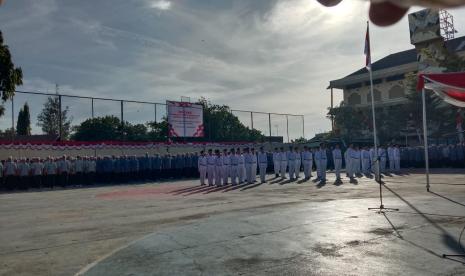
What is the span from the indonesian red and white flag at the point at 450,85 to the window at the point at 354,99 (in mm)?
44542

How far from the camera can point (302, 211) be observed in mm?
9914

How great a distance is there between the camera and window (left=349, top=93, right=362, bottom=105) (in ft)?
175

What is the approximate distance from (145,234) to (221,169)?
13.9 meters

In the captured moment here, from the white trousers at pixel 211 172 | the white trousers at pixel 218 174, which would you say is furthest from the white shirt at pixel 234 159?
the white trousers at pixel 211 172

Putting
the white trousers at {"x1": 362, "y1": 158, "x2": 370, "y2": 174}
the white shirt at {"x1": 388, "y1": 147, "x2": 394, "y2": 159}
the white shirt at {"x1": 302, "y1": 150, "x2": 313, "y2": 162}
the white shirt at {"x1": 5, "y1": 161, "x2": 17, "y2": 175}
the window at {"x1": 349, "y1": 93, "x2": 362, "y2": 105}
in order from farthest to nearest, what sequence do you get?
the window at {"x1": 349, "y1": 93, "x2": 362, "y2": 105} → the white shirt at {"x1": 388, "y1": 147, "x2": 394, "y2": 159} → the white trousers at {"x1": 362, "y1": 158, "x2": 370, "y2": 174} → the white shirt at {"x1": 302, "y1": 150, "x2": 313, "y2": 162} → the white shirt at {"x1": 5, "y1": 161, "x2": 17, "y2": 175}

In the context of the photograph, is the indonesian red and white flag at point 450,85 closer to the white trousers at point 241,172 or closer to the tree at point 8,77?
the white trousers at point 241,172

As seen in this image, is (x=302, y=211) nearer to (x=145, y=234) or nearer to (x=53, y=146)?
(x=145, y=234)

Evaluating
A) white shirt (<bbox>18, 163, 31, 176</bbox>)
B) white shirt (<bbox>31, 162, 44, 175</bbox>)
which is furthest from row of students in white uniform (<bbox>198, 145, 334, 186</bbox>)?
white shirt (<bbox>18, 163, 31, 176</bbox>)

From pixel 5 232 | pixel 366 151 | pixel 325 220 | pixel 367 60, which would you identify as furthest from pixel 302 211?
pixel 366 151

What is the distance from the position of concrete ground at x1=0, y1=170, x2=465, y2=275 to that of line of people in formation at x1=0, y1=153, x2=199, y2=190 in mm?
11460

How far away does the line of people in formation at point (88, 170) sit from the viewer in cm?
2164

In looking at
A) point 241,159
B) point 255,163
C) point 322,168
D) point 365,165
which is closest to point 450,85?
point 322,168

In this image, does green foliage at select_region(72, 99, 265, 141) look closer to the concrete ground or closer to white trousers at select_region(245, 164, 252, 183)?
white trousers at select_region(245, 164, 252, 183)

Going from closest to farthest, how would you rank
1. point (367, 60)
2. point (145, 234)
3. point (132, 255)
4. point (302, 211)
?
point (132, 255)
point (145, 234)
point (302, 211)
point (367, 60)
